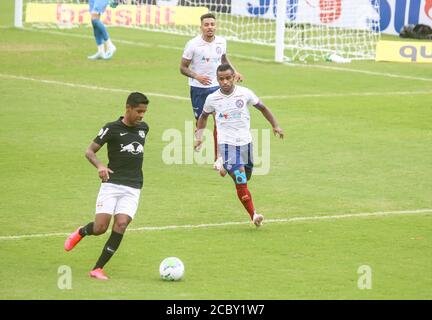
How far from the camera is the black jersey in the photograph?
42.1 feet

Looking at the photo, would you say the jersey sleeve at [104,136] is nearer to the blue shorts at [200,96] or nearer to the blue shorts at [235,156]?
the blue shorts at [235,156]

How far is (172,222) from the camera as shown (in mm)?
15367

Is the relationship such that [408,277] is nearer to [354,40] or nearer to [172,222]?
[172,222]

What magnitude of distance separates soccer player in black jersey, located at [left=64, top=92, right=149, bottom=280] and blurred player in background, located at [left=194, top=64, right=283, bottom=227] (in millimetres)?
2464

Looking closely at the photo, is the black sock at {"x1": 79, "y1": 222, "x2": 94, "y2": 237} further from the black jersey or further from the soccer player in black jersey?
the black jersey

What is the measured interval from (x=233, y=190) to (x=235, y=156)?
2.39 metres

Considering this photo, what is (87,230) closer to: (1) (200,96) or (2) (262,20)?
(1) (200,96)

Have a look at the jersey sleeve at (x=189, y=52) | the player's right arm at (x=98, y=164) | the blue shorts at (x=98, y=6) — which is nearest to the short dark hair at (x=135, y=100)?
the player's right arm at (x=98, y=164)

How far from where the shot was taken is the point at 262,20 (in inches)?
1566

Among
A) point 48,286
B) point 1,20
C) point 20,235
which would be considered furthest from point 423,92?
point 1,20

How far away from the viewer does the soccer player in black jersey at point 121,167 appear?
12.7 metres

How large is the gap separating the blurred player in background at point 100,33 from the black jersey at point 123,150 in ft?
60.7

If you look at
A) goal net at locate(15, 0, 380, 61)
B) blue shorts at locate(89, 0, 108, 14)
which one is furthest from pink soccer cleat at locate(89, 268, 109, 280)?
blue shorts at locate(89, 0, 108, 14)
